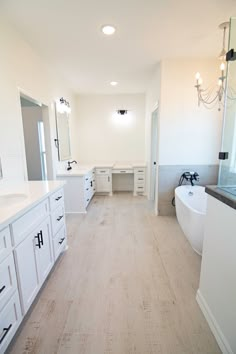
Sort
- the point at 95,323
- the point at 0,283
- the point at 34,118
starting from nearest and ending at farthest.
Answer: the point at 0,283 → the point at 95,323 → the point at 34,118

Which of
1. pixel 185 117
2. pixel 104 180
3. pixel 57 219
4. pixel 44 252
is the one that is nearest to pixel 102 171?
pixel 104 180

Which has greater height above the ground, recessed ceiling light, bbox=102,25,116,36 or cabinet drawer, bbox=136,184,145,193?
recessed ceiling light, bbox=102,25,116,36

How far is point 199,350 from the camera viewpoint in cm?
127

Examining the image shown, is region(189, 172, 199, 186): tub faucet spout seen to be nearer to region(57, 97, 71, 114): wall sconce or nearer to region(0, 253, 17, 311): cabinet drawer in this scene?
region(57, 97, 71, 114): wall sconce

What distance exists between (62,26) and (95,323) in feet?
9.84

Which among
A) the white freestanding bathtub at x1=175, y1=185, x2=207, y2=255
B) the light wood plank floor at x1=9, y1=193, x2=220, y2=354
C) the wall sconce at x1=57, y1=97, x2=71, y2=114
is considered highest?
the wall sconce at x1=57, y1=97, x2=71, y2=114

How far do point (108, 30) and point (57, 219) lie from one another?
90.8 inches

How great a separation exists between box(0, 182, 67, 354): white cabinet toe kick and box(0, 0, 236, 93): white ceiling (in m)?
1.88

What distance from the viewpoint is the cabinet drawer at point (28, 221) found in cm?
133

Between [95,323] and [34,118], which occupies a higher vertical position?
[34,118]

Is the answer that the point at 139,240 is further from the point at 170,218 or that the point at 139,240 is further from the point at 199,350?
the point at 199,350

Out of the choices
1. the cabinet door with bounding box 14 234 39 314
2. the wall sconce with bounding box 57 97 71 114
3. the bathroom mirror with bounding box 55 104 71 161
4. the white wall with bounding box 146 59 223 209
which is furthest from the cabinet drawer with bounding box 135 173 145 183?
the cabinet door with bounding box 14 234 39 314

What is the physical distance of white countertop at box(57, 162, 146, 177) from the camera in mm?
3647

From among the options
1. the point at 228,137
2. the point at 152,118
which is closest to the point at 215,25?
the point at 228,137
